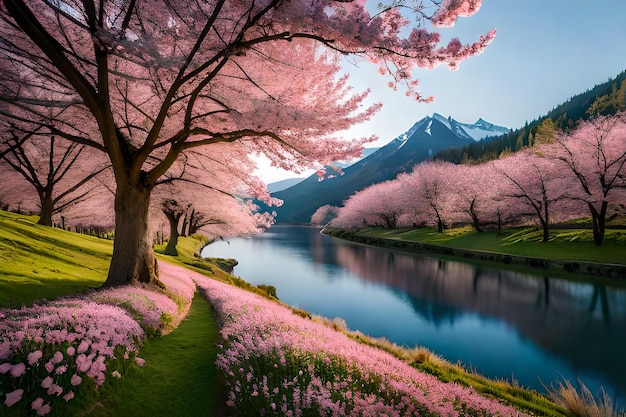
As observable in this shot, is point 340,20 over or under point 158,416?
over

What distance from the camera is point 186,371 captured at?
6.38 meters

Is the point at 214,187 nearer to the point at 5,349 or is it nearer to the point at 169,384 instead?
the point at 169,384

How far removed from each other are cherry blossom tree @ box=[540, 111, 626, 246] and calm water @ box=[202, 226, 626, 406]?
1347 centimetres

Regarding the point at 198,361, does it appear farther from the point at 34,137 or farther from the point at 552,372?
the point at 34,137

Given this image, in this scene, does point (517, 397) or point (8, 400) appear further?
point (517, 397)

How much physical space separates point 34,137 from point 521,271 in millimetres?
41461

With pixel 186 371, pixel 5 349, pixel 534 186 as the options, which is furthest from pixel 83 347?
pixel 534 186

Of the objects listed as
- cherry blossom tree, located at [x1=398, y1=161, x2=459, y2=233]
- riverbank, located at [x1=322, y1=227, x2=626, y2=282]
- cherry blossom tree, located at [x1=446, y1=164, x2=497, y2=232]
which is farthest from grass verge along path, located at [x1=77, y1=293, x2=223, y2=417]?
cherry blossom tree, located at [x1=398, y1=161, x2=459, y2=233]

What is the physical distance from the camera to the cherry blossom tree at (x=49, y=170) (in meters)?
20.7

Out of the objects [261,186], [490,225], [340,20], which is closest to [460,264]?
[490,225]

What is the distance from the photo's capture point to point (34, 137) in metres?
19.9

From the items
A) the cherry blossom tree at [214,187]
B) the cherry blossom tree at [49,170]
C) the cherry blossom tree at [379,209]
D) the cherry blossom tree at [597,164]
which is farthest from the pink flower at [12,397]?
the cherry blossom tree at [379,209]

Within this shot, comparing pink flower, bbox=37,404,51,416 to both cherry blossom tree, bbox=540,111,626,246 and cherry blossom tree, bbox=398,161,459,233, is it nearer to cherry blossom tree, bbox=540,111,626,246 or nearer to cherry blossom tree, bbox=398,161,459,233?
cherry blossom tree, bbox=540,111,626,246

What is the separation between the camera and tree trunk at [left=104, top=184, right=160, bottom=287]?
415 inches
